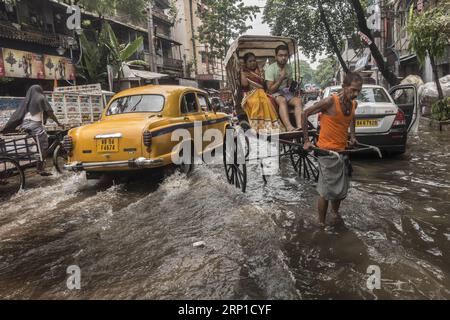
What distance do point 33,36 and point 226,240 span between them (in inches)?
695

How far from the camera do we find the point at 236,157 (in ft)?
21.2

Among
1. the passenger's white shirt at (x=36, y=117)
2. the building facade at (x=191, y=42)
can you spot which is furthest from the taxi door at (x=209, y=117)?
the building facade at (x=191, y=42)

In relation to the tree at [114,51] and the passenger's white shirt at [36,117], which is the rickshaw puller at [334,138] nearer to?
the passenger's white shirt at [36,117]

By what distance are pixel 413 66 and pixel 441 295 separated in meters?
24.8

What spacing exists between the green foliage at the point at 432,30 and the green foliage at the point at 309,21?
1013 centimetres

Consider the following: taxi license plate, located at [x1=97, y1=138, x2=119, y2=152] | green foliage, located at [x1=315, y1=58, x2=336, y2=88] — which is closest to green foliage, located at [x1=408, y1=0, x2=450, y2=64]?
taxi license plate, located at [x1=97, y1=138, x2=119, y2=152]

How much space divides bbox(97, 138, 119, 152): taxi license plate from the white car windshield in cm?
530

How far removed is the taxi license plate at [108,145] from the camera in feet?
20.5

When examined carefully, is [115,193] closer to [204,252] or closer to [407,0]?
[204,252]

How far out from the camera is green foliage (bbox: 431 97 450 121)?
12408 millimetres

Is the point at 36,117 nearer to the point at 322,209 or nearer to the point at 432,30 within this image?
the point at 322,209

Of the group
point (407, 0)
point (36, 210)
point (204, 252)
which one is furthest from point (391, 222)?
point (407, 0)

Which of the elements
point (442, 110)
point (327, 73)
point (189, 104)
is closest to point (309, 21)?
point (442, 110)

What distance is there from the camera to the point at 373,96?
846 cm
